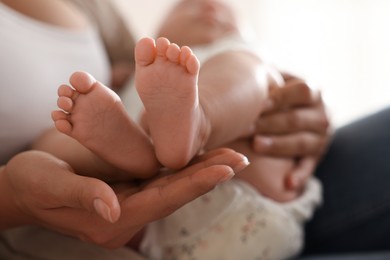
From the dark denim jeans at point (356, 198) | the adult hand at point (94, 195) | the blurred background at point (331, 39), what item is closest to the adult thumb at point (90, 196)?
the adult hand at point (94, 195)

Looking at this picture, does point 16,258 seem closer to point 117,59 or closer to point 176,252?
point 176,252

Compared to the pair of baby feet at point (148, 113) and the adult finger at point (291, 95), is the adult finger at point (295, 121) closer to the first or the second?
the adult finger at point (291, 95)

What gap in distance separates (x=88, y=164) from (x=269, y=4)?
162 centimetres

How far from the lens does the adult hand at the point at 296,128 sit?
78 centimetres

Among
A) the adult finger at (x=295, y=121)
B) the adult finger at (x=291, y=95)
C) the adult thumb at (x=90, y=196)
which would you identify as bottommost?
the adult finger at (x=295, y=121)

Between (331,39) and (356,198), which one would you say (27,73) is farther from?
(331,39)

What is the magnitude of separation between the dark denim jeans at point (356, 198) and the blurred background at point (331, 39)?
0.99 meters

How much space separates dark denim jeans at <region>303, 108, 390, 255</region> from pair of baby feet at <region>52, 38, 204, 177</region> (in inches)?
15.1

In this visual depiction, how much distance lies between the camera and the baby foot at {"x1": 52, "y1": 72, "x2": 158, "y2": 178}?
1.64 ft

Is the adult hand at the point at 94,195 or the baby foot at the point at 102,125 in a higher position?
the baby foot at the point at 102,125

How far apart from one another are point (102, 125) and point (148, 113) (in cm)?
5

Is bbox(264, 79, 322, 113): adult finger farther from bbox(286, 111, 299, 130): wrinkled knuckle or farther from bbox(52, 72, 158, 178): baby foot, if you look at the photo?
bbox(52, 72, 158, 178): baby foot

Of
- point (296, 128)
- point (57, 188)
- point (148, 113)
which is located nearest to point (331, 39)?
point (296, 128)

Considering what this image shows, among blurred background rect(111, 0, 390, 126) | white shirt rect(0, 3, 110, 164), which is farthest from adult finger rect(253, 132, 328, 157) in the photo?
blurred background rect(111, 0, 390, 126)
